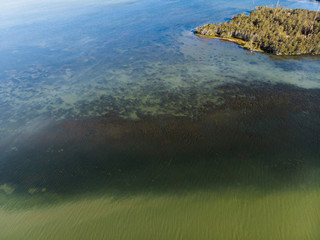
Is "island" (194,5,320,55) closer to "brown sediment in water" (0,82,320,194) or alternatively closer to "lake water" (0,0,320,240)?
"lake water" (0,0,320,240)

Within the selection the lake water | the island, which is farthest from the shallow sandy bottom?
the island

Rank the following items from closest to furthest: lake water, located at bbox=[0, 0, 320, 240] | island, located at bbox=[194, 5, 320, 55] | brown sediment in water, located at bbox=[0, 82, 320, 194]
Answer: lake water, located at bbox=[0, 0, 320, 240] → brown sediment in water, located at bbox=[0, 82, 320, 194] → island, located at bbox=[194, 5, 320, 55]

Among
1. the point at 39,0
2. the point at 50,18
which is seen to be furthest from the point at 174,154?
the point at 39,0

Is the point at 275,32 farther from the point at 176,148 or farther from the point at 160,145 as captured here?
the point at 160,145

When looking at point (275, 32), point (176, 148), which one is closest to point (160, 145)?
point (176, 148)

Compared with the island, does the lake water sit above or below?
below

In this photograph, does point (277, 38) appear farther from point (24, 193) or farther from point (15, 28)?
point (15, 28)
